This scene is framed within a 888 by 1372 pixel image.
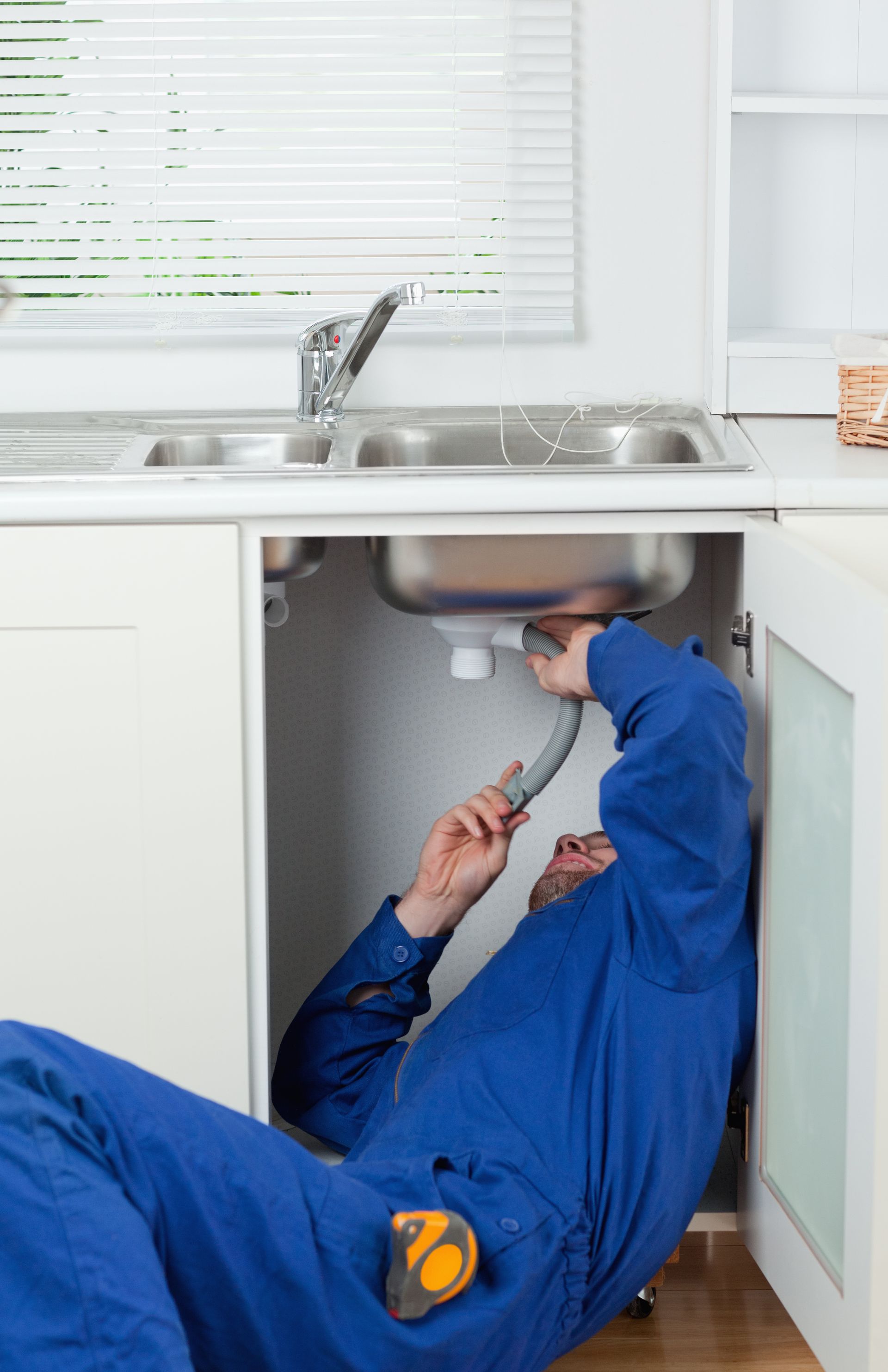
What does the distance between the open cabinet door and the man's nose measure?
361mm

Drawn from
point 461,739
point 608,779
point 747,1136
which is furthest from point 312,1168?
point 461,739

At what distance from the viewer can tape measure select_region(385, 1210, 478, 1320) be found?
89 centimetres

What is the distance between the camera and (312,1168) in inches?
34.5

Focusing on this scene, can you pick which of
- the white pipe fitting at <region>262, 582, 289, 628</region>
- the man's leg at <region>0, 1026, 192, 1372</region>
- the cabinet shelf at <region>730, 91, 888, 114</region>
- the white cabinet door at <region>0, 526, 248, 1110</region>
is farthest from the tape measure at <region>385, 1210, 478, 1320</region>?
the cabinet shelf at <region>730, 91, 888, 114</region>

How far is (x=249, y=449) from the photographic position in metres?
1.62

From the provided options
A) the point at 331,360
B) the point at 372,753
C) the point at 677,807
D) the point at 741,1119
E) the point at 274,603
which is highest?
the point at 331,360

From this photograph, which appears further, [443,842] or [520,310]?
[520,310]

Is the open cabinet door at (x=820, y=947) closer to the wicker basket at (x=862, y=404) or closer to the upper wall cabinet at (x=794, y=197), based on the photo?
the wicker basket at (x=862, y=404)

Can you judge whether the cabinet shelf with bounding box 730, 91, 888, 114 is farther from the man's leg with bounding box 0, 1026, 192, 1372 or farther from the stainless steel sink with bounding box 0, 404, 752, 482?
the man's leg with bounding box 0, 1026, 192, 1372

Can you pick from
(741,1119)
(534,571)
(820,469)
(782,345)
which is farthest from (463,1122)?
(782,345)

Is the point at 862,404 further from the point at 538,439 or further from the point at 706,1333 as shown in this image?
the point at 706,1333

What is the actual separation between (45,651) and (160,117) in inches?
33.0

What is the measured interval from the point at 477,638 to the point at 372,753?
1.26ft

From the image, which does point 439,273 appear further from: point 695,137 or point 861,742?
point 861,742
